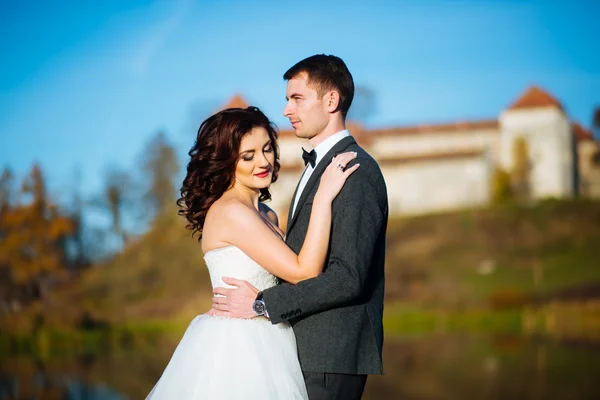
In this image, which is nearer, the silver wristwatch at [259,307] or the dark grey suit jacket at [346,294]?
the dark grey suit jacket at [346,294]

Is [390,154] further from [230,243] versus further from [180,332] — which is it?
[230,243]

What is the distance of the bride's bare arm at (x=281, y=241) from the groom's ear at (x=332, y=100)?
11.4 inches

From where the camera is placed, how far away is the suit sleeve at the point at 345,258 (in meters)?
3.23

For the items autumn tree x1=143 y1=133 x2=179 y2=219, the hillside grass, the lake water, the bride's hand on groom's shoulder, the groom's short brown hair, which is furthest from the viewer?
autumn tree x1=143 y1=133 x2=179 y2=219

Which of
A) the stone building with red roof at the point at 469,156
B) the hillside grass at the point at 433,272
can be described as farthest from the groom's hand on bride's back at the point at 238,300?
the stone building with red roof at the point at 469,156

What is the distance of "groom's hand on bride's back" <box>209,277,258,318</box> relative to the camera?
11.3 feet

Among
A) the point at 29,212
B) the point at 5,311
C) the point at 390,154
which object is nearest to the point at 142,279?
the point at 29,212

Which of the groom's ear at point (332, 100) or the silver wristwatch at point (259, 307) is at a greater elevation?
the groom's ear at point (332, 100)

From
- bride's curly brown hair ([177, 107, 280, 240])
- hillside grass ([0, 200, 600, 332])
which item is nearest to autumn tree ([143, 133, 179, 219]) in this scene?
hillside grass ([0, 200, 600, 332])

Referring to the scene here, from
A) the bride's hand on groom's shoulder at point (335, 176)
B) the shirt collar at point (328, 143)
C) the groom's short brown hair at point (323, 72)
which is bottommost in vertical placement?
the bride's hand on groom's shoulder at point (335, 176)

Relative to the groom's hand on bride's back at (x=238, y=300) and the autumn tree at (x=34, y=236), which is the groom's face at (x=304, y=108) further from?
the autumn tree at (x=34, y=236)

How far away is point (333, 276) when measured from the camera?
3229 mm

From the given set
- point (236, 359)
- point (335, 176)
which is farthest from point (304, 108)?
point (236, 359)

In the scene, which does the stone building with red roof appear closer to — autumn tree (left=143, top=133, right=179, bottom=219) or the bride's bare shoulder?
autumn tree (left=143, top=133, right=179, bottom=219)
